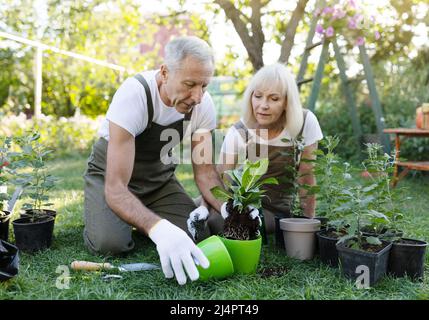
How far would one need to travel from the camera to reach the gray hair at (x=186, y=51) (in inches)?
76.8

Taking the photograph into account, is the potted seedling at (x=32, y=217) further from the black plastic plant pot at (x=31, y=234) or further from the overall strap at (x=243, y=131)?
the overall strap at (x=243, y=131)

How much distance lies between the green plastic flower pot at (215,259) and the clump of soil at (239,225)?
0.44ft

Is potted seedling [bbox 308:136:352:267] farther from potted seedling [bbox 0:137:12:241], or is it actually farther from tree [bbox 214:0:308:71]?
tree [bbox 214:0:308:71]

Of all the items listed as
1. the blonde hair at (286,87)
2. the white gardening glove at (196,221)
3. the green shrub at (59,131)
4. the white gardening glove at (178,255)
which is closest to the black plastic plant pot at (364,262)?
the white gardening glove at (178,255)

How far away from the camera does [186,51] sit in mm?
1951

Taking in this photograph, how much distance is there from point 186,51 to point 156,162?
0.84 meters

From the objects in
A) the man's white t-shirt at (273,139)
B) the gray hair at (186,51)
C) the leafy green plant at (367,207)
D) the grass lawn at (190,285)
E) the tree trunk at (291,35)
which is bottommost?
the grass lawn at (190,285)

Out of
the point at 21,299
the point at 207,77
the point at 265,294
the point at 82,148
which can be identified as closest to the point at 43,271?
the point at 21,299

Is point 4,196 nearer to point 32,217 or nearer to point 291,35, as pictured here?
point 32,217

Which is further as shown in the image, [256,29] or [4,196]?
[256,29]

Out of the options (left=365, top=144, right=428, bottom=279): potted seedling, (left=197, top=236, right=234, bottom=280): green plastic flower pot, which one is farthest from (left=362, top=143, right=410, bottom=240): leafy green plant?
(left=197, top=236, right=234, bottom=280): green plastic flower pot

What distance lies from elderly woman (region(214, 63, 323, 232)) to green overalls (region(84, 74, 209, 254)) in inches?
11.7

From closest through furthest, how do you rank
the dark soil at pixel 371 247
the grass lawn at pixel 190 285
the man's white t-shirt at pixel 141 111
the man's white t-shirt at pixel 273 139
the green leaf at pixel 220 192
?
the grass lawn at pixel 190 285 → the dark soil at pixel 371 247 → the green leaf at pixel 220 192 → the man's white t-shirt at pixel 141 111 → the man's white t-shirt at pixel 273 139

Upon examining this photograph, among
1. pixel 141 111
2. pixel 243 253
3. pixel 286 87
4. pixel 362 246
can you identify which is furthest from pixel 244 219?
pixel 286 87
